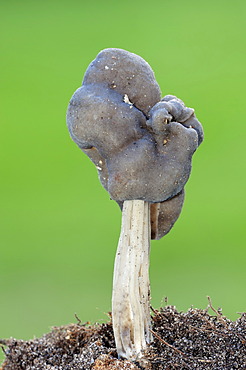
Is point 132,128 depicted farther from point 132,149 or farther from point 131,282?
point 131,282

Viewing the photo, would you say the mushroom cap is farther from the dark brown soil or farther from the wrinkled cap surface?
the dark brown soil

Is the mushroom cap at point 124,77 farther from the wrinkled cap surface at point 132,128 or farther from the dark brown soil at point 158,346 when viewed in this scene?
the dark brown soil at point 158,346

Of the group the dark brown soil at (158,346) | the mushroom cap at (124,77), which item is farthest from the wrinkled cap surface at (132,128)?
the dark brown soil at (158,346)

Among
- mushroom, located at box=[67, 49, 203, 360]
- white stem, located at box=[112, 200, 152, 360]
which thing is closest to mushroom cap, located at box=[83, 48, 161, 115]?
mushroom, located at box=[67, 49, 203, 360]

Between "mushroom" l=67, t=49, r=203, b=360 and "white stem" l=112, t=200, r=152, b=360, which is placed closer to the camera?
"mushroom" l=67, t=49, r=203, b=360

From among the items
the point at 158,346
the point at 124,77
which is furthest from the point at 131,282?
the point at 124,77
